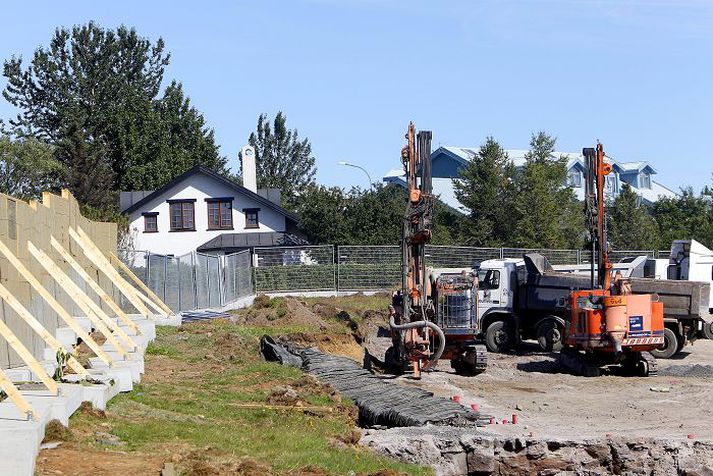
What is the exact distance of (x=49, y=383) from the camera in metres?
12.4

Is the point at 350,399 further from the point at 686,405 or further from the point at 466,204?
the point at 466,204

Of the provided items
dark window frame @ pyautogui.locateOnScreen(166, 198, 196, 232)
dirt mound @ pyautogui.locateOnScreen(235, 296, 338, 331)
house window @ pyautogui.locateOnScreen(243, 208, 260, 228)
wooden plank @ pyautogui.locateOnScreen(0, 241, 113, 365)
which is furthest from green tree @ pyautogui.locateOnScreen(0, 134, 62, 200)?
wooden plank @ pyautogui.locateOnScreen(0, 241, 113, 365)

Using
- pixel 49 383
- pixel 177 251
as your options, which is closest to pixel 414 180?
pixel 49 383

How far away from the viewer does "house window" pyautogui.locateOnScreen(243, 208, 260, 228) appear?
6119cm

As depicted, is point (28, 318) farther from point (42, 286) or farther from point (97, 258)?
point (97, 258)

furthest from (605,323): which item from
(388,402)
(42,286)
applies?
(42,286)

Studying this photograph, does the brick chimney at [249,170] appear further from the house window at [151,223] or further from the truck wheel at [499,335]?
the truck wheel at [499,335]

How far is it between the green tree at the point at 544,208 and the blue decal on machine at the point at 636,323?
35.1m

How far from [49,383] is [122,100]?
70492 millimetres

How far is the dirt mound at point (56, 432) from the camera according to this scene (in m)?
11.3

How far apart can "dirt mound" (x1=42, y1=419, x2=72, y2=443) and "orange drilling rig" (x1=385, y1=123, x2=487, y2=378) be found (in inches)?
500


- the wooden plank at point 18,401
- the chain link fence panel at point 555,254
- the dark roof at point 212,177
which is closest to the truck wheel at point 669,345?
the wooden plank at point 18,401

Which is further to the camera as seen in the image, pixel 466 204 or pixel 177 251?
pixel 466 204

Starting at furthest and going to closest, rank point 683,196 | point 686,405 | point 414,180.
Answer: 1. point 683,196
2. point 414,180
3. point 686,405
